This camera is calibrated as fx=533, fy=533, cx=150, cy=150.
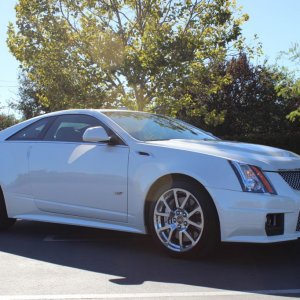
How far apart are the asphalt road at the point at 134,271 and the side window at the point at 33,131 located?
1.24m

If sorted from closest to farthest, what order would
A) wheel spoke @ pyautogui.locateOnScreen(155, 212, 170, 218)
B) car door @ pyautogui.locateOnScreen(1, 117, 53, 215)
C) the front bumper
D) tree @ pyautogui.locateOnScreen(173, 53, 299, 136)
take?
the front bumper
wheel spoke @ pyautogui.locateOnScreen(155, 212, 170, 218)
car door @ pyautogui.locateOnScreen(1, 117, 53, 215)
tree @ pyautogui.locateOnScreen(173, 53, 299, 136)

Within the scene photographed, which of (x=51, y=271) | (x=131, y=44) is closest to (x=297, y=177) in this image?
(x=51, y=271)

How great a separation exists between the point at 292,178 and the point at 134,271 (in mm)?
→ 1714

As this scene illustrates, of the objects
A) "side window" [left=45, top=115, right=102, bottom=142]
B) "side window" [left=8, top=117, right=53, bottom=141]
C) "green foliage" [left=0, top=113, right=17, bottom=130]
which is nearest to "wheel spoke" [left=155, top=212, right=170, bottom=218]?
"side window" [left=45, top=115, right=102, bottom=142]

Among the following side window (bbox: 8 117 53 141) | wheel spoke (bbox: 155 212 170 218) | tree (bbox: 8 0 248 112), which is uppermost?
tree (bbox: 8 0 248 112)

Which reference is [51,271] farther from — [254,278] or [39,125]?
[39,125]

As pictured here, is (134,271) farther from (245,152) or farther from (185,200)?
(245,152)

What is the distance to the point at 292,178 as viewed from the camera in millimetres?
5027

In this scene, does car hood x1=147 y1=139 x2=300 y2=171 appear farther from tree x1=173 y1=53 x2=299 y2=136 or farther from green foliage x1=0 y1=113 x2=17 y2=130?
green foliage x1=0 y1=113 x2=17 y2=130

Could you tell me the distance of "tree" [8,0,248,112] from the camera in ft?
54.8

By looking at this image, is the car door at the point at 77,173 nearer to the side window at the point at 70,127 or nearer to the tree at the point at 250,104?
the side window at the point at 70,127

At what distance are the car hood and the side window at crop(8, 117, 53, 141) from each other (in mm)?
1667

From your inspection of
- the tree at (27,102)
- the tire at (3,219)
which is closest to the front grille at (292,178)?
the tire at (3,219)

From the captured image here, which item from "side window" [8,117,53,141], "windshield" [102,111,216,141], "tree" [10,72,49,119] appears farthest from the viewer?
"tree" [10,72,49,119]
